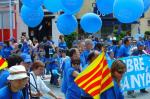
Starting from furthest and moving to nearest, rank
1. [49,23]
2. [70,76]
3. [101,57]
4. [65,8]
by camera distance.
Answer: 1. [49,23]
2. [65,8]
3. [70,76]
4. [101,57]

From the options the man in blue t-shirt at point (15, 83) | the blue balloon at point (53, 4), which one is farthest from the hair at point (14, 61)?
the blue balloon at point (53, 4)

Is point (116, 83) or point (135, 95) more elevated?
point (116, 83)

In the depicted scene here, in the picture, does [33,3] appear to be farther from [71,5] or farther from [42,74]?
[42,74]

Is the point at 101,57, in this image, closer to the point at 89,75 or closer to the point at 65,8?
the point at 89,75

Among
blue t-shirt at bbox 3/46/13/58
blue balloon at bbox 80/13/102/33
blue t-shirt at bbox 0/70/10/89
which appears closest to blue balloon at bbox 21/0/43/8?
blue balloon at bbox 80/13/102/33

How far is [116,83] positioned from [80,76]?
0.91 meters

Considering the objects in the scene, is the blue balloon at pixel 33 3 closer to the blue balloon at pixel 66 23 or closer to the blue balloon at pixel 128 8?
the blue balloon at pixel 66 23

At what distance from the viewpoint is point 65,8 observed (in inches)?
461

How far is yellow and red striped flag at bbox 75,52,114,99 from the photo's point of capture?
6.05m

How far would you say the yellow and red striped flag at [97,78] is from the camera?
605 centimetres

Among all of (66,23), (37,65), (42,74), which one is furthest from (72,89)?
(66,23)

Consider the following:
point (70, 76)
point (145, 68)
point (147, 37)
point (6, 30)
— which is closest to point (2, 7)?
point (6, 30)

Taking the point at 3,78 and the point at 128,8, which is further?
the point at 128,8

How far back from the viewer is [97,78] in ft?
20.8
